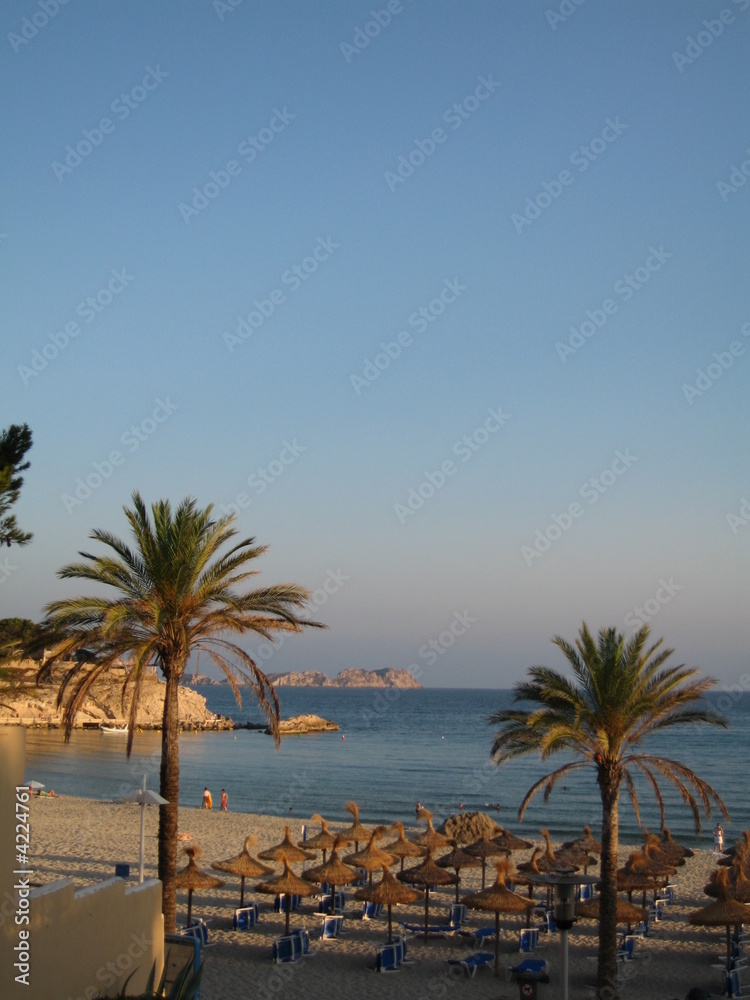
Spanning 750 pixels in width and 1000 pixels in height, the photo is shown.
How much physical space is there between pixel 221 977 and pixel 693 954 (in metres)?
10.7

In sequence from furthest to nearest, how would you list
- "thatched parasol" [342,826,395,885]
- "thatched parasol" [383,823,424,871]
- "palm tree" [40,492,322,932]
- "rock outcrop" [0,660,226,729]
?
"rock outcrop" [0,660,226,729] < "thatched parasol" [383,823,424,871] < "thatched parasol" [342,826,395,885] < "palm tree" [40,492,322,932]

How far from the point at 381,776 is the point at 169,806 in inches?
2356

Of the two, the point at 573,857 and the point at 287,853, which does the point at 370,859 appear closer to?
the point at 287,853

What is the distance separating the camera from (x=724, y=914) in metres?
19.2

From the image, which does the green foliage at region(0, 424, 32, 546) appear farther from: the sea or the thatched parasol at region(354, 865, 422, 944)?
the sea

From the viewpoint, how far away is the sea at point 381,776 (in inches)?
2110

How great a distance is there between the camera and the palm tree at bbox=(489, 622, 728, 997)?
663 inches

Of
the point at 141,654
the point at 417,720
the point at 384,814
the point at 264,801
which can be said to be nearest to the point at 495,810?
the point at 384,814

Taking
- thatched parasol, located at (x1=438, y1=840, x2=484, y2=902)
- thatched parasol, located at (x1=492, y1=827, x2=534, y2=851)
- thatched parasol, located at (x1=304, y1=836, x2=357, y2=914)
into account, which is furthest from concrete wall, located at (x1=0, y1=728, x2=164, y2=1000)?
thatched parasol, located at (x1=492, y1=827, x2=534, y2=851)

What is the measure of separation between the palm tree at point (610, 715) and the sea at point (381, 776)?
97.1 feet

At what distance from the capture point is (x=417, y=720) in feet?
505

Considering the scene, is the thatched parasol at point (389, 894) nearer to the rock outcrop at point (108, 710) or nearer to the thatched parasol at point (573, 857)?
the thatched parasol at point (573, 857)

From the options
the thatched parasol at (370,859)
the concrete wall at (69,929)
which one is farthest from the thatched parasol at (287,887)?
the concrete wall at (69,929)

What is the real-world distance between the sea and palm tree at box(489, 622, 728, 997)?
2960 centimetres
